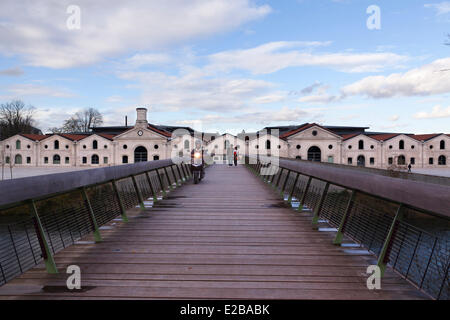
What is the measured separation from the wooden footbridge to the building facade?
5946 centimetres

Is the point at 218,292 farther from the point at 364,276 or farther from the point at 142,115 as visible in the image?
the point at 142,115

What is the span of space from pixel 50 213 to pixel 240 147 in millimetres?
64608

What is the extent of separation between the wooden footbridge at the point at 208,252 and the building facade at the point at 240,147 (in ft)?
195

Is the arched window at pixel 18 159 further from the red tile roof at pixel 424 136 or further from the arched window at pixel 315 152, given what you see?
the red tile roof at pixel 424 136

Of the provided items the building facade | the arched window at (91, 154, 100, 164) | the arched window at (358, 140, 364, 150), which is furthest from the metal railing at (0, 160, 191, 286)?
the arched window at (358, 140, 364, 150)

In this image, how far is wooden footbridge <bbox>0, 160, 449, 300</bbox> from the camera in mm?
2965

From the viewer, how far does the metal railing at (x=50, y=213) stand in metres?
3.12

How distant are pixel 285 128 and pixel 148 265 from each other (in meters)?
87.9

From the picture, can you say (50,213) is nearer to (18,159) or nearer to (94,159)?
(94,159)

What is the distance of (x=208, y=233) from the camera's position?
508 centimetres

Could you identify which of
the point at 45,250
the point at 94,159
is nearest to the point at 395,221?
the point at 45,250

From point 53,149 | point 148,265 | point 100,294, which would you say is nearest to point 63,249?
point 148,265

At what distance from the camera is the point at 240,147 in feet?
224
